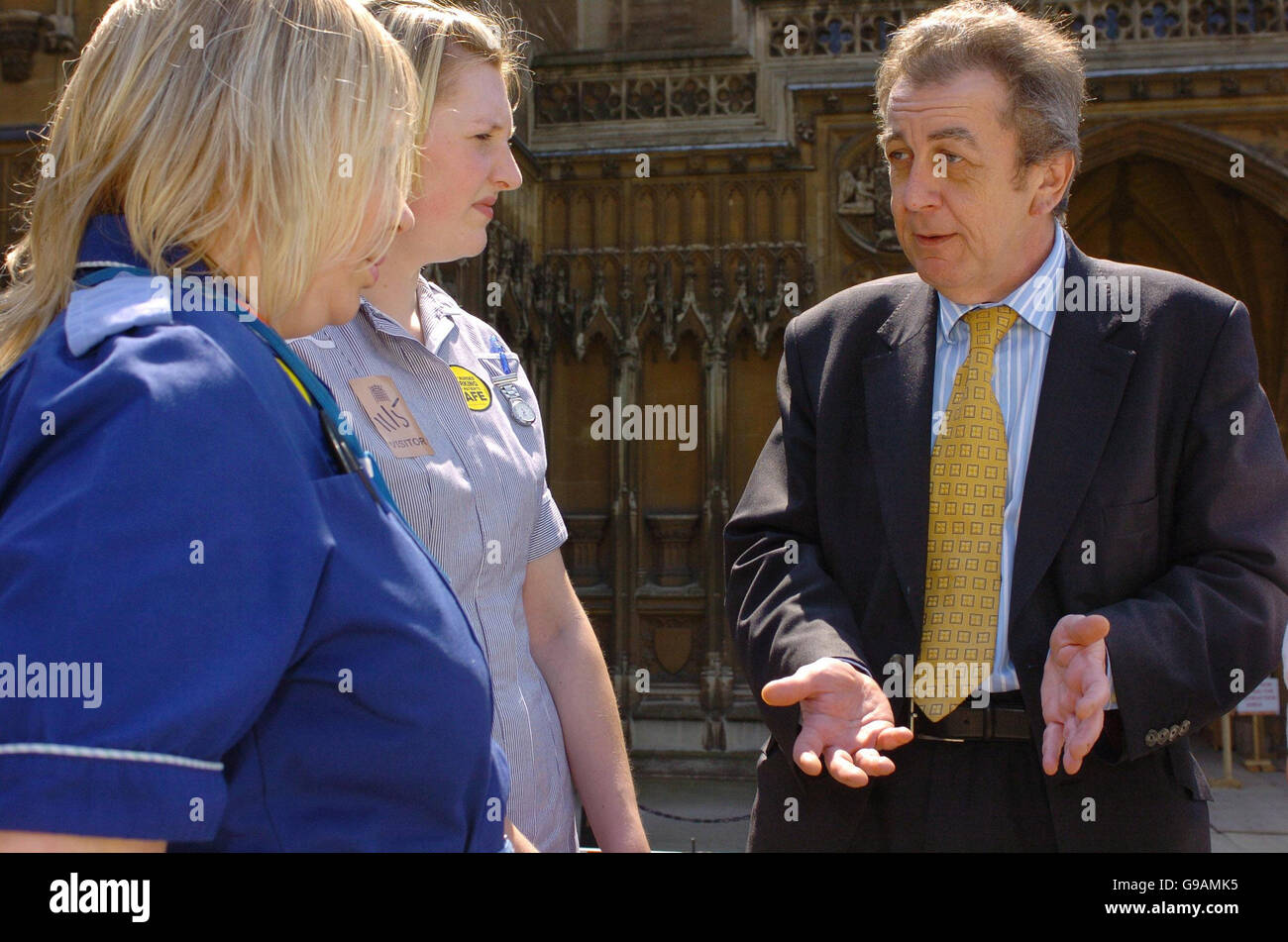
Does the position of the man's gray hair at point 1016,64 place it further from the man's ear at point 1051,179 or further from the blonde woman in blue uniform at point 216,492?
the blonde woman in blue uniform at point 216,492

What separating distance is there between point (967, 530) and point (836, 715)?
0.37 meters

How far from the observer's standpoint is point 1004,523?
1.65 metres

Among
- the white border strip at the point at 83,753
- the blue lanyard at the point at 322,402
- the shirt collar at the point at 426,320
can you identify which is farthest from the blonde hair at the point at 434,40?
the white border strip at the point at 83,753

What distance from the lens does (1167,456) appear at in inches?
63.4

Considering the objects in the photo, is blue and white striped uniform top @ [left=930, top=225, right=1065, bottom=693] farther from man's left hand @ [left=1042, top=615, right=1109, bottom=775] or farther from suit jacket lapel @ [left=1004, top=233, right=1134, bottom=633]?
man's left hand @ [left=1042, top=615, right=1109, bottom=775]

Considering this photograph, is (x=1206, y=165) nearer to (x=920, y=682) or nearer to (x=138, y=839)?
(x=920, y=682)

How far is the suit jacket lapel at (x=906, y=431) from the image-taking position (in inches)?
64.9

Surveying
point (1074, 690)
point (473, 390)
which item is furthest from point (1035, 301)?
point (473, 390)

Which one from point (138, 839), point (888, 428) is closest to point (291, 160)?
point (138, 839)

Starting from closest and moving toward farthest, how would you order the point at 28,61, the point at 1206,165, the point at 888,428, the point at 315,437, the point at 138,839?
the point at 138,839 → the point at 315,437 → the point at 888,428 → the point at 28,61 → the point at 1206,165

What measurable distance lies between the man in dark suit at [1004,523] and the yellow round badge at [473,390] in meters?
0.44

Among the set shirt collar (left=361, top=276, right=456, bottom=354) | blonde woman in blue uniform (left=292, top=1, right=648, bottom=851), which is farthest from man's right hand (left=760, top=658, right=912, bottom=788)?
shirt collar (left=361, top=276, right=456, bottom=354)

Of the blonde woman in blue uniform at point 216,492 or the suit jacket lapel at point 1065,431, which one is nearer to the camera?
the blonde woman in blue uniform at point 216,492

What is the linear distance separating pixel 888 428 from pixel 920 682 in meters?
0.36
